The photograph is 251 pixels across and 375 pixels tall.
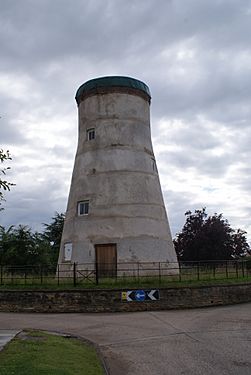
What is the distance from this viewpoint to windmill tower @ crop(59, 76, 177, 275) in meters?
23.9

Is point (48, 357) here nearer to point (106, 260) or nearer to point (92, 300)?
point (92, 300)

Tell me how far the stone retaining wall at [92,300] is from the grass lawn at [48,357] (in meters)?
7.27

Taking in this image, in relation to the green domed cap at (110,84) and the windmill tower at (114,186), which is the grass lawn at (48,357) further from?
the green domed cap at (110,84)

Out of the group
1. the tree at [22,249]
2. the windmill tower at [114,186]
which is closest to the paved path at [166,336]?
the windmill tower at [114,186]

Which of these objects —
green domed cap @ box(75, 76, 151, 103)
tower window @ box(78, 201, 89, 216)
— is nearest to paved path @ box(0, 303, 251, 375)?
tower window @ box(78, 201, 89, 216)

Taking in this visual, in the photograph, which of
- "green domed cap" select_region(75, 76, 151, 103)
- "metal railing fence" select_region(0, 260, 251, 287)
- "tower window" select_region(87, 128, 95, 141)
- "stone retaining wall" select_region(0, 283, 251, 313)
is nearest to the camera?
"stone retaining wall" select_region(0, 283, 251, 313)

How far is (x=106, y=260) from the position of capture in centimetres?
2366

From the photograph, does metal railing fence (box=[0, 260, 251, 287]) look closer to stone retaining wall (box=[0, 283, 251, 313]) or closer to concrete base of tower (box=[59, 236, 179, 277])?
concrete base of tower (box=[59, 236, 179, 277])

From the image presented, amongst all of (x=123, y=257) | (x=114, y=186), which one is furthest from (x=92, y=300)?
(x=114, y=186)

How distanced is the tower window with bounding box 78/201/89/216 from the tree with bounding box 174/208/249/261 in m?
20.7

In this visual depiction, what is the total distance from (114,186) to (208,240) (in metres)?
21.2

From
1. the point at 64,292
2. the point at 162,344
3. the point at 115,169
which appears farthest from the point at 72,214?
the point at 162,344

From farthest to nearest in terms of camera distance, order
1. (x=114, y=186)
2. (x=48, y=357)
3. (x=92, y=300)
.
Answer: (x=114, y=186)
(x=92, y=300)
(x=48, y=357)

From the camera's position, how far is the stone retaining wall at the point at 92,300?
760 inches
